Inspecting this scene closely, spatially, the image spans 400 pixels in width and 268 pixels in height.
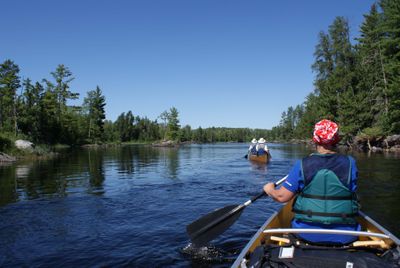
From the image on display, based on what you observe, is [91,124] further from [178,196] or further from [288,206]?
[288,206]

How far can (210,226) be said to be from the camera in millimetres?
6871

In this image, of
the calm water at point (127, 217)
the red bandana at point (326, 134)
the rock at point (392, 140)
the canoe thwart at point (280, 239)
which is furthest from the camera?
the rock at point (392, 140)

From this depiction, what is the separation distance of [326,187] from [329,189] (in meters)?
0.04

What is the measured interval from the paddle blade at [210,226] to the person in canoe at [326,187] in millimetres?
2348

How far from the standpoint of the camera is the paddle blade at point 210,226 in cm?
688

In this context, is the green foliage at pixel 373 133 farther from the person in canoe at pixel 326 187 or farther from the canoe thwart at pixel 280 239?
the person in canoe at pixel 326 187

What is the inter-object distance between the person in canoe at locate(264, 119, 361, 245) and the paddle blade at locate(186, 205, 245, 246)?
92.4 inches

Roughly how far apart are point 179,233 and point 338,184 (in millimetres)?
5335

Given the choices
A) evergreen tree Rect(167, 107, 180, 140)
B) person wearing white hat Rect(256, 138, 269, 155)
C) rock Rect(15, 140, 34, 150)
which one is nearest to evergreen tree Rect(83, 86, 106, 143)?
evergreen tree Rect(167, 107, 180, 140)

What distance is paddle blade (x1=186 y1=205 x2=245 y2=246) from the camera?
6.88 metres

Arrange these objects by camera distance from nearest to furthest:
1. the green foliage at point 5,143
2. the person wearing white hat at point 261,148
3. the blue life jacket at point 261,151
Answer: the person wearing white hat at point 261,148
the blue life jacket at point 261,151
the green foliage at point 5,143

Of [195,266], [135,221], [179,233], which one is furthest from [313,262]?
[135,221]

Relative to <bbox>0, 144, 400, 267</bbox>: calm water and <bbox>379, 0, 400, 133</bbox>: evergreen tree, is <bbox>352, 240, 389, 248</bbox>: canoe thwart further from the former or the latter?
<bbox>379, 0, 400, 133</bbox>: evergreen tree

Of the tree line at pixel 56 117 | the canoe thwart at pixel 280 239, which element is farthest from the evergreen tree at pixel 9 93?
the canoe thwart at pixel 280 239
